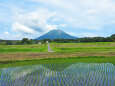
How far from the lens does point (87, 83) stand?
7125 millimetres

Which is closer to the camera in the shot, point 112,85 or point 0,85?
point 112,85

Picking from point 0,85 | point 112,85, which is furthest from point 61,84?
point 0,85

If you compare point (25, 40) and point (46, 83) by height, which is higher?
point (25, 40)

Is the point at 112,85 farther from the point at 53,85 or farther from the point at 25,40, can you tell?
the point at 25,40

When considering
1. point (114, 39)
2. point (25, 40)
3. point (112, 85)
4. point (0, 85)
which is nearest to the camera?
point (112, 85)

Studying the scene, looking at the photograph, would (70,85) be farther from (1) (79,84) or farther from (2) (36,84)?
(2) (36,84)

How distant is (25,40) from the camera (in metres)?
79.4

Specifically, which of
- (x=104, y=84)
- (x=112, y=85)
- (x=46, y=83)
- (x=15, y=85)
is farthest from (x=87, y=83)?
(x=15, y=85)

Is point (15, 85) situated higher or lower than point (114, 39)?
lower

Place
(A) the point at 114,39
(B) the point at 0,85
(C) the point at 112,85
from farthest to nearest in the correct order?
1. (A) the point at 114,39
2. (B) the point at 0,85
3. (C) the point at 112,85

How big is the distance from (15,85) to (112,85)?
842 cm

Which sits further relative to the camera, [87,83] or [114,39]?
[114,39]

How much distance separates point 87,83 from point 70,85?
1559 mm

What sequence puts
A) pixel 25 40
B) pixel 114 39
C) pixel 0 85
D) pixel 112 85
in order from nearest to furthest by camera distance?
1. pixel 112 85
2. pixel 0 85
3. pixel 25 40
4. pixel 114 39
